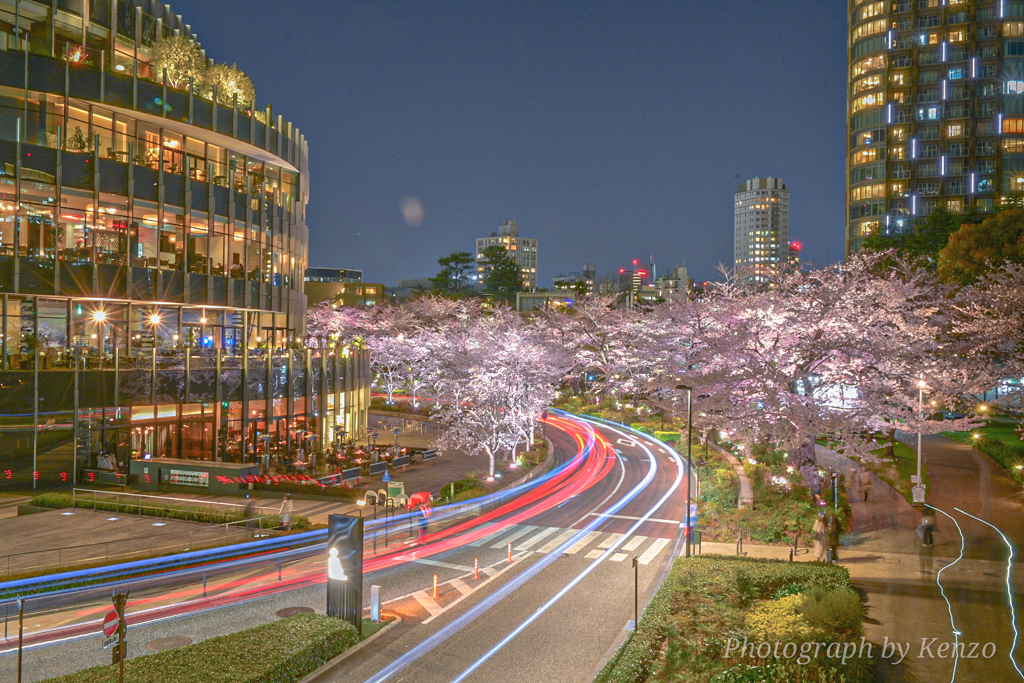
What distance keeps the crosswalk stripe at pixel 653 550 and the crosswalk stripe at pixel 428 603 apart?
732 centimetres

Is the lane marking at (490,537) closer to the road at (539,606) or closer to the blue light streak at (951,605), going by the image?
the road at (539,606)

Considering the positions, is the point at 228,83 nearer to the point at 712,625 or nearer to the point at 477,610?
the point at 477,610

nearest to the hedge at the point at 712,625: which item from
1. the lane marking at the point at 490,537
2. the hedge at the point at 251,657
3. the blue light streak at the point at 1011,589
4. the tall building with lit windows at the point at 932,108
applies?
the blue light streak at the point at 1011,589

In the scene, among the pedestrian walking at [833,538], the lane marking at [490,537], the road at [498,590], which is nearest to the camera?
the road at [498,590]

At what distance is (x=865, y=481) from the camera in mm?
31891

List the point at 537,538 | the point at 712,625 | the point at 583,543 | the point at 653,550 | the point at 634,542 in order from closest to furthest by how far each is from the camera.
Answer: the point at 712,625 < the point at 653,550 < the point at 583,543 < the point at 634,542 < the point at 537,538

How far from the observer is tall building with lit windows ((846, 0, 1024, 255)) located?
93.4 meters

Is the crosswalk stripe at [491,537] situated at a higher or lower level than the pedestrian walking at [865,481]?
lower

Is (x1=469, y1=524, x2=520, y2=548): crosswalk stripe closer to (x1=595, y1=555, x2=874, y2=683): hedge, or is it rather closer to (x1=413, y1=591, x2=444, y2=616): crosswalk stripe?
(x1=413, y1=591, x2=444, y2=616): crosswalk stripe

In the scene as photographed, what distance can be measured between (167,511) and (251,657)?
14.2 metres

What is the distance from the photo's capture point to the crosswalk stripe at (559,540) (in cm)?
2192

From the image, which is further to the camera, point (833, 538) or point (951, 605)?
point (833, 538)

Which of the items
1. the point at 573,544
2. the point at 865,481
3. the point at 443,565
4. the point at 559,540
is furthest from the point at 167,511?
the point at 865,481

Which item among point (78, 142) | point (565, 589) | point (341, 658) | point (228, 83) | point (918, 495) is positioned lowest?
point (565, 589)
